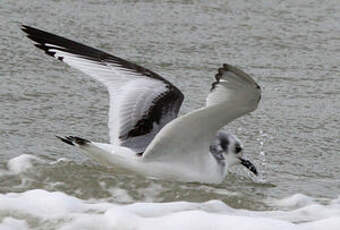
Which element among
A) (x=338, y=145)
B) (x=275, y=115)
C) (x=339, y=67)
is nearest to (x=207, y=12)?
(x=339, y=67)

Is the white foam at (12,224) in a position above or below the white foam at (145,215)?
below

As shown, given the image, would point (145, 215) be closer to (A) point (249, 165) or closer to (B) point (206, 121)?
(B) point (206, 121)

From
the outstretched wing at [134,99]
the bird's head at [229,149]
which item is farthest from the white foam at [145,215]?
the bird's head at [229,149]

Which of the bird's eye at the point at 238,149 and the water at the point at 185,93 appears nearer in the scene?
the water at the point at 185,93

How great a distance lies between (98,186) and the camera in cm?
626

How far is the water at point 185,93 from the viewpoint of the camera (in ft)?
20.5

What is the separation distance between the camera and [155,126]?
6.70 metres

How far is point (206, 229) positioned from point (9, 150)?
2.06 meters

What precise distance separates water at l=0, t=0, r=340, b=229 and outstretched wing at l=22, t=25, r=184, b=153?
29cm

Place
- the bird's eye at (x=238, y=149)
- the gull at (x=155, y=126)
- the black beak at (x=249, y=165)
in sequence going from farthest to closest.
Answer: the bird's eye at (x=238, y=149)
the black beak at (x=249, y=165)
the gull at (x=155, y=126)

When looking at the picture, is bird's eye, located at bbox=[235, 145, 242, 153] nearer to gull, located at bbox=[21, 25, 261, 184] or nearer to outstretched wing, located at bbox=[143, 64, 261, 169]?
gull, located at bbox=[21, 25, 261, 184]

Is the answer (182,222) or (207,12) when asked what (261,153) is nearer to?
(182,222)

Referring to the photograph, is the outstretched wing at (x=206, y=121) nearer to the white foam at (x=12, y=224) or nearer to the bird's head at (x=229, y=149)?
the bird's head at (x=229, y=149)

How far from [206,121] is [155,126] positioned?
0.57 meters
